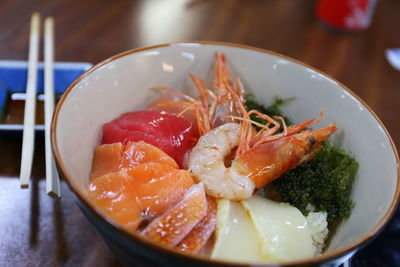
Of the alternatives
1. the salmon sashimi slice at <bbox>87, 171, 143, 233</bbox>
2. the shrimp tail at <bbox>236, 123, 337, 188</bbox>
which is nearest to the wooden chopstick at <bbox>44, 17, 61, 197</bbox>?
the salmon sashimi slice at <bbox>87, 171, 143, 233</bbox>

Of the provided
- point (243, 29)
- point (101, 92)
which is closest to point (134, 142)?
point (101, 92)

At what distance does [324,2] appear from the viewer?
7.15 ft

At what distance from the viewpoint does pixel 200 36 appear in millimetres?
1980

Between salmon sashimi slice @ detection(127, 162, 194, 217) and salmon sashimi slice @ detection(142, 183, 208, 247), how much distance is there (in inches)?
1.7

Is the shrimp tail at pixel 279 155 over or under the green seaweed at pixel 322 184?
over

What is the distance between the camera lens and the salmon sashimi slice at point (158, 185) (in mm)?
898

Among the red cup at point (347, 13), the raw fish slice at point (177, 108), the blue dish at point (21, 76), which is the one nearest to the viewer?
the raw fish slice at point (177, 108)

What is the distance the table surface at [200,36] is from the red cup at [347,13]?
0.05 metres

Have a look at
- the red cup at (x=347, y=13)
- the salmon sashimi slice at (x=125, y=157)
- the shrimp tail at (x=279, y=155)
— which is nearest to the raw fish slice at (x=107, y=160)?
the salmon sashimi slice at (x=125, y=157)

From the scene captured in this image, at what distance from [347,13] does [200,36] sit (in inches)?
30.9

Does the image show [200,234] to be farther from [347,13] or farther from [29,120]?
[347,13]

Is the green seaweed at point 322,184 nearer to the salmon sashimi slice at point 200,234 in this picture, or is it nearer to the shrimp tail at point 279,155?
the shrimp tail at point 279,155

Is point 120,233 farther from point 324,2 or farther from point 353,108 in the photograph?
point 324,2

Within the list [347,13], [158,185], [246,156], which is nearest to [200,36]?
[347,13]
